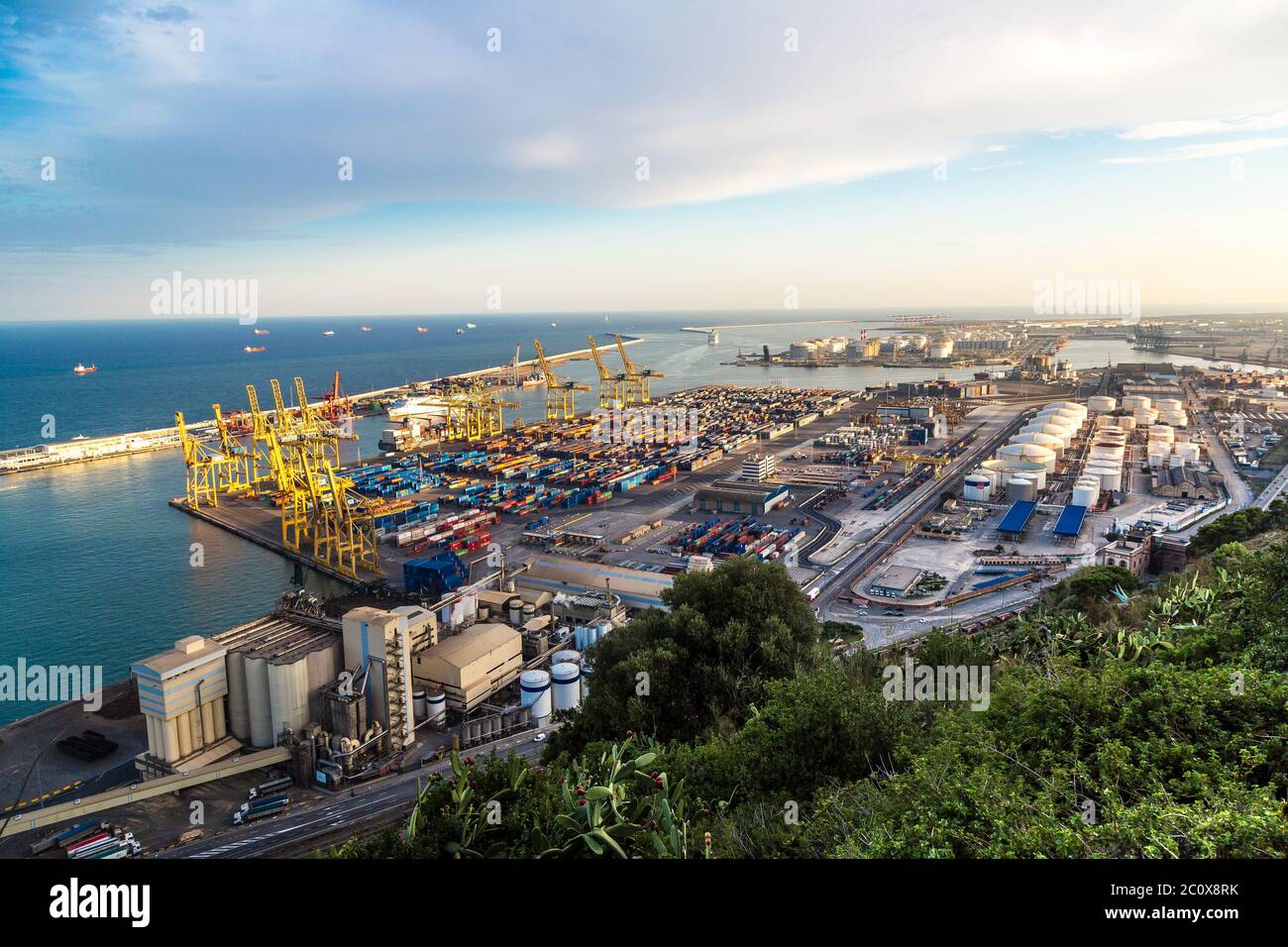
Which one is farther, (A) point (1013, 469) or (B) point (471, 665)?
(A) point (1013, 469)

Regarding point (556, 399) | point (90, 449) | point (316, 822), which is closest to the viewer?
point (316, 822)

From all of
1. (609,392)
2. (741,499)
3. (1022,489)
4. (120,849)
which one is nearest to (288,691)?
(120,849)

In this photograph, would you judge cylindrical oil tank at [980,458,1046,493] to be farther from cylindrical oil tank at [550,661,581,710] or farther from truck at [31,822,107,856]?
truck at [31,822,107,856]

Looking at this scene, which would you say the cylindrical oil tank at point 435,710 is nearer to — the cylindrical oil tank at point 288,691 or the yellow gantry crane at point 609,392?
the cylindrical oil tank at point 288,691

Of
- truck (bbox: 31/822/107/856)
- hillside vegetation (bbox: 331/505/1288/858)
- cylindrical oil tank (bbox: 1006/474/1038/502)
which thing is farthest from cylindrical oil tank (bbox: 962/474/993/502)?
truck (bbox: 31/822/107/856)

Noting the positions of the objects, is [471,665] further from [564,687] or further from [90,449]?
[90,449]

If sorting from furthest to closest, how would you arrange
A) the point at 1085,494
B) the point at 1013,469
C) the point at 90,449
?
the point at 90,449 → the point at 1013,469 → the point at 1085,494

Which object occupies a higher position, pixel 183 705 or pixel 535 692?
pixel 183 705
